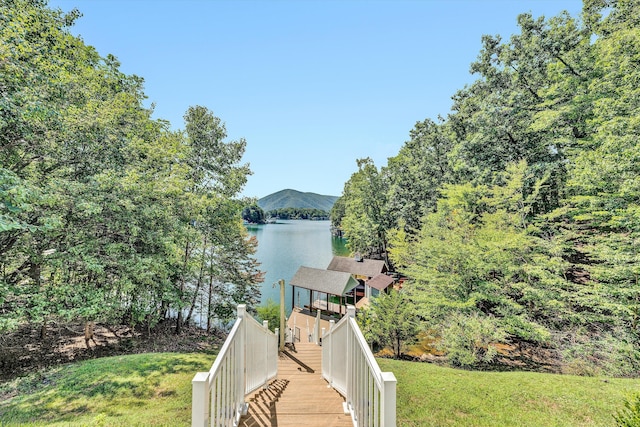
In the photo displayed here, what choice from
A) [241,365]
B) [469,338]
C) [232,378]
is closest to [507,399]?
[469,338]

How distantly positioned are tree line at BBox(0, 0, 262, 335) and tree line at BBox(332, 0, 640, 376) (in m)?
8.70

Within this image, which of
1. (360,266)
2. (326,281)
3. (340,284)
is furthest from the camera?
(360,266)

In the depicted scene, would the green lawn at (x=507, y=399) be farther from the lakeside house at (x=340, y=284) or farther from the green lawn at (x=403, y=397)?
the lakeside house at (x=340, y=284)

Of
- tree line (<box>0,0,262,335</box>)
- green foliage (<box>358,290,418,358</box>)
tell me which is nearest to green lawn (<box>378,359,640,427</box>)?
green foliage (<box>358,290,418,358</box>)

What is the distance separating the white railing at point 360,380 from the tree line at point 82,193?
6.03m

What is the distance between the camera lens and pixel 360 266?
2269cm

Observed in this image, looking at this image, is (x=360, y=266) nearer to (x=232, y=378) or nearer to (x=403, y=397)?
(x=403, y=397)

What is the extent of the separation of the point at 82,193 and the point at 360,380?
8312 mm

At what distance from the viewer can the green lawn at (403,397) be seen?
403cm

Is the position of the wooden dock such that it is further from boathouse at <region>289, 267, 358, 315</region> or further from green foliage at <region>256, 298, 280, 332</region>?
boathouse at <region>289, 267, 358, 315</region>

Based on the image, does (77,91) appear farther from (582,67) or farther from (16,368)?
(582,67)

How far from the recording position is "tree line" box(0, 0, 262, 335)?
5.73 metres

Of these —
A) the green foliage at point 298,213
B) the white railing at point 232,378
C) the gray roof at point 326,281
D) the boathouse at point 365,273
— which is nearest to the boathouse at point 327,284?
the gray roof at point 326,281

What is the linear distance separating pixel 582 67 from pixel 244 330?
56.0ft
